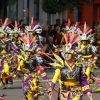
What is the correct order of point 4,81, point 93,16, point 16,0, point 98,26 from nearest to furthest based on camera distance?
point 4,81, point 98,26, point 16,0, point 93,16

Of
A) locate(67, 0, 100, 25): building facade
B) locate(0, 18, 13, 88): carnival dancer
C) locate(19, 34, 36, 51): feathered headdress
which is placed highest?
locate(67, 0, 100, 25): building facade

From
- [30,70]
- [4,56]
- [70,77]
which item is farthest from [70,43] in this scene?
[4,56]

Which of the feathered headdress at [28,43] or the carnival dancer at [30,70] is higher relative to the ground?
the feathered headdress at [28,43]

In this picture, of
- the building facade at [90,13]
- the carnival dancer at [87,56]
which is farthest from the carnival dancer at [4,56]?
the building facade at [90,13]

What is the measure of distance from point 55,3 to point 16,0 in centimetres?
453

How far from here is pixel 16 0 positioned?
28703 millimetres

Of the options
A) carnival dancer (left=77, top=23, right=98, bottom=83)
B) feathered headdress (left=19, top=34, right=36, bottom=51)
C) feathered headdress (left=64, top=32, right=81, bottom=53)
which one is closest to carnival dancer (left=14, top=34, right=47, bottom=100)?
feathered headdress (left=19, top=34, right=36, bottom=51)

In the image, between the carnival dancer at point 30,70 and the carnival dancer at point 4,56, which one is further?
the carnival dancer at point 4,56

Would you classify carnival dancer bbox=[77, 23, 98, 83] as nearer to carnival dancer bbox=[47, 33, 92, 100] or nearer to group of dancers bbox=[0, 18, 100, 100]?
group of dancers bbox=[0, 18, 100, 100]

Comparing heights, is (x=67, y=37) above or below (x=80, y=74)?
above

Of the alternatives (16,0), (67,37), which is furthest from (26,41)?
(16,0)

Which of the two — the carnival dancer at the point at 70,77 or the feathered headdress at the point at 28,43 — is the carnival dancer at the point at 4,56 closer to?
the feathered headdress at the point at 28,43

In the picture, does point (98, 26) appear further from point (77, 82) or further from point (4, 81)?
point (77, 82)

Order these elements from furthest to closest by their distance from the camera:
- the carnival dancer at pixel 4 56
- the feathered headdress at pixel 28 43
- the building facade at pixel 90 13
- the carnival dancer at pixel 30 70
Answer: the building facade at pixel 90 13 → the carnival dancer at pixel 4 56 → the feathered headdress at pixel 28 43 → the carnival dancer at pixel 30 70
